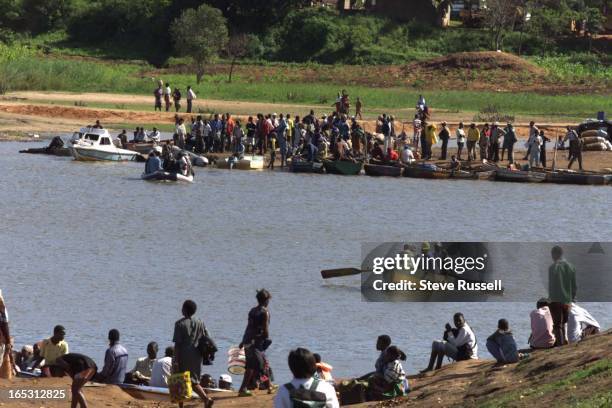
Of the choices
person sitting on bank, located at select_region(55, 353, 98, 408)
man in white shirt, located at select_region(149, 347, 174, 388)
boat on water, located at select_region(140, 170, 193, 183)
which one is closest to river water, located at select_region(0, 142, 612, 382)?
boat on water, located at select_region(140, 170, 193, 183)

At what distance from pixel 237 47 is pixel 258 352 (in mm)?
66091

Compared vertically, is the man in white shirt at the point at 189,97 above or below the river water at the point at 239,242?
above

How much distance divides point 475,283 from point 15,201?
20.6m

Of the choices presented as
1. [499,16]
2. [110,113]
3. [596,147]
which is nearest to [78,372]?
[596,147]

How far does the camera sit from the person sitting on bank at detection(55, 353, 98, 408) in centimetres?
1539

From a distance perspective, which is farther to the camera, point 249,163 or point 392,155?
point 249,163

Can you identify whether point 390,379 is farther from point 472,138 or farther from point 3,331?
point 472,138

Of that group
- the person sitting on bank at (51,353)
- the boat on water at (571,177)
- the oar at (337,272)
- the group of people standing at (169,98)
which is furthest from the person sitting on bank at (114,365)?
the group of people standing at (169,98)

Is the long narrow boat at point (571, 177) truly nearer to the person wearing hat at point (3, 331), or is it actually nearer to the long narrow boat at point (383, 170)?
the long narrow boat at point (383, 170)

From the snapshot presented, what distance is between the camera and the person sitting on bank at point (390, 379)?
16.6 meters

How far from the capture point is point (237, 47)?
81938 mm

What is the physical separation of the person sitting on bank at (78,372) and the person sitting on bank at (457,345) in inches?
208

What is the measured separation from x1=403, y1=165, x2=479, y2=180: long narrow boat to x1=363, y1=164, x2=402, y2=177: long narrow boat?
0.28 metres

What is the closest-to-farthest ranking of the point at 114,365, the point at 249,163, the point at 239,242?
the point at 114,365 < the point at 239,242 < the point at 249,163
